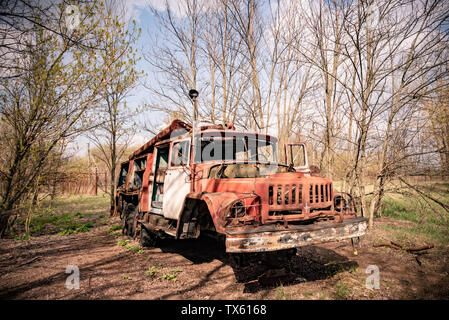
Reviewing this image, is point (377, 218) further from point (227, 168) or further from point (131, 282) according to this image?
point (131, 282)

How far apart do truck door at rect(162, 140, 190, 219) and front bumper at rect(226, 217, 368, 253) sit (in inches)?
71.9

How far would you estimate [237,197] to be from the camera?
3.19 m

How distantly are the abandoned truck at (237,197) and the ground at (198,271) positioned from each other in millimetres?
656

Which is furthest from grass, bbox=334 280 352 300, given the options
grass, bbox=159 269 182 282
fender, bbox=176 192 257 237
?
grass, bbox=159 269 182 282

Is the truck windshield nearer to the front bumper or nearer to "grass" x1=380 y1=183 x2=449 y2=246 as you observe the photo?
the front bumper

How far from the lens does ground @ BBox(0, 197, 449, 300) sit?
3238 mm

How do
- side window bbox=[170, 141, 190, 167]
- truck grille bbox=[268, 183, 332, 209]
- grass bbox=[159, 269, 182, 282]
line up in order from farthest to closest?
side window bbox=[170, 141, 190, 167] < grass bbox=[159, 269, 182, 282] < truck grille bbox=[268, 183, 332, 209]

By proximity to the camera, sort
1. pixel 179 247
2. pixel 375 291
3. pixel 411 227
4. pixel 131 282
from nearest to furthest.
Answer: pixel 375 291, pixel 131 282, pixel 179 247, pixel 411 227

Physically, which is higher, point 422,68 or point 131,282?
point 422,68

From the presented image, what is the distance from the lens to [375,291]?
10.5 ft
